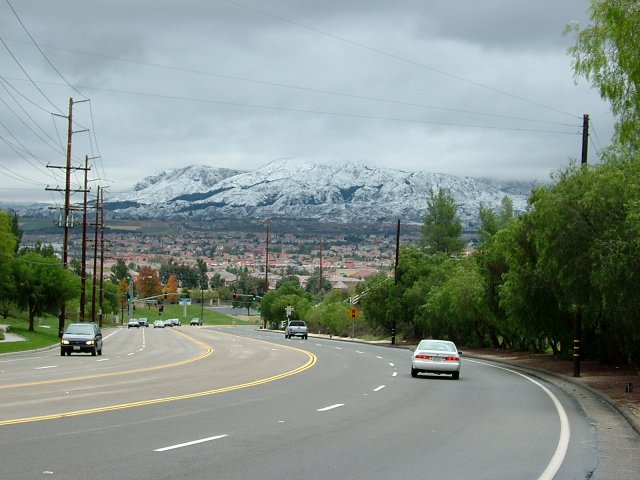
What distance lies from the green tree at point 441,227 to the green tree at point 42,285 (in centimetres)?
5439

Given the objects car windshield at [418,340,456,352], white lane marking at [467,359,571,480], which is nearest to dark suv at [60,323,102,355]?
car windshield at [418,340,456,352]

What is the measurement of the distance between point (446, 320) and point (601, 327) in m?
28.9

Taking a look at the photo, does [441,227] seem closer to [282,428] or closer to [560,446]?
[282,428]

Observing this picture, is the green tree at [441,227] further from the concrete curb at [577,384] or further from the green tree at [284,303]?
the concrete curb at [577,384]

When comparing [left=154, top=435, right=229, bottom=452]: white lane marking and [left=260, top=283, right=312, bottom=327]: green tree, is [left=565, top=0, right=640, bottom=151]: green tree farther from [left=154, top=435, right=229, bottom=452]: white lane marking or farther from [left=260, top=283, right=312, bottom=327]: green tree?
[left=260, top=283, right=312, bottom=327]: green tree

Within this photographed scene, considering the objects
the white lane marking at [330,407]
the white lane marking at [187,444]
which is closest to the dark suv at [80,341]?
the white lane marking at [330,407]

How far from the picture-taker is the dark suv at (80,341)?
156ft

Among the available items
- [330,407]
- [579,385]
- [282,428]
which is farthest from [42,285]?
[282,428]

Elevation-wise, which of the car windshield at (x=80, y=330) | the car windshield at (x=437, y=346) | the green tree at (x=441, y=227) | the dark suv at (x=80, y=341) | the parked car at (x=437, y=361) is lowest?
the dark suv at (x=80, y=341)

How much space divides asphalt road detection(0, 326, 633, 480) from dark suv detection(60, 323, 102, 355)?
50.5ft

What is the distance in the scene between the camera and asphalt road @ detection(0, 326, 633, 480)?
12.7 metres

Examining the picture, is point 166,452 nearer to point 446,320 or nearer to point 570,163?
point 570,163

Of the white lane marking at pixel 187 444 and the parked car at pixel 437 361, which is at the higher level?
the white lane marking at pixel 187 444

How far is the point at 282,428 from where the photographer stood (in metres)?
17.3
